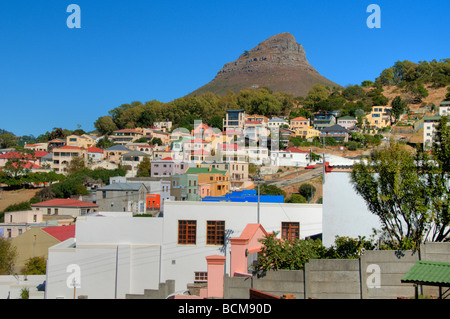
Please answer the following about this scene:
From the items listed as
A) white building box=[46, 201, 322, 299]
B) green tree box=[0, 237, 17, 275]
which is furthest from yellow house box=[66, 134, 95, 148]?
white building box=[46, 201, 322, 299]

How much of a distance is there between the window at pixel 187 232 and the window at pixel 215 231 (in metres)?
0.58

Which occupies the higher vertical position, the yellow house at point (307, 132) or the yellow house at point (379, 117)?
the yellow house at point (379, 117)

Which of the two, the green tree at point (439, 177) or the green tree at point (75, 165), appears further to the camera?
the green tree at point (75, 165)

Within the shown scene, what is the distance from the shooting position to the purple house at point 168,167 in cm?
7338

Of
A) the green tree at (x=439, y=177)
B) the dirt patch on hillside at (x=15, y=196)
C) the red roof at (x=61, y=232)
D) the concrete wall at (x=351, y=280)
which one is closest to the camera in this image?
the concrete wall at (x=351, y=280)

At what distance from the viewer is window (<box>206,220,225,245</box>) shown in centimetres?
1869

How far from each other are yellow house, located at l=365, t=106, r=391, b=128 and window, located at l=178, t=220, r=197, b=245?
95271 mm

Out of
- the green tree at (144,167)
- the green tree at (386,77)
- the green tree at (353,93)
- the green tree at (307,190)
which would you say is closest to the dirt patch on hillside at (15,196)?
the green tree at (144,167)

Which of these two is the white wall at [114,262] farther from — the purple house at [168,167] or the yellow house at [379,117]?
the yellow house at [379,117]
